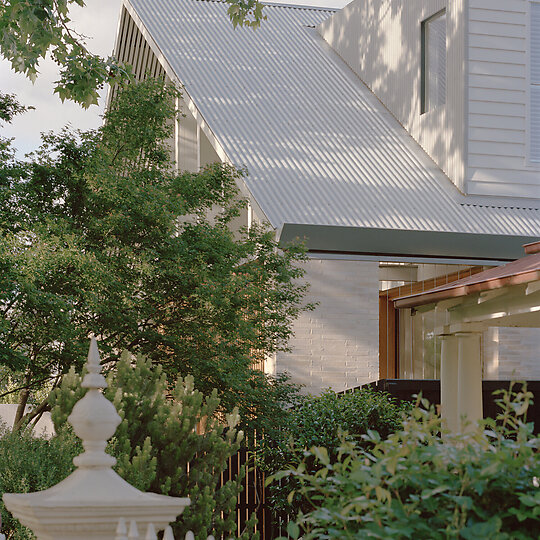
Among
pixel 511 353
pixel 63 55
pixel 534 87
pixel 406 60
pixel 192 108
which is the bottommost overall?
pixel 511 353

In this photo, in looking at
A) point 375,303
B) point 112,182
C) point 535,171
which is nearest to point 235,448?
point 112,182

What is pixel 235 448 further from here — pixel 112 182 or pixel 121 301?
pixel 112 182

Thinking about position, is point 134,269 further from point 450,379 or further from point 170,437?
point 450,379

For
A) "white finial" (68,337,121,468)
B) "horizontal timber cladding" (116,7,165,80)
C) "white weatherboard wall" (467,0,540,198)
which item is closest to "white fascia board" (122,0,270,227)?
"horizontal timber cladding" (116,7,165,80)

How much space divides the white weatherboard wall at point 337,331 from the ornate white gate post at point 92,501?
1093 centimetres

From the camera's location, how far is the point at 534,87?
1709 cm

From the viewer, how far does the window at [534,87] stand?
17047 mm

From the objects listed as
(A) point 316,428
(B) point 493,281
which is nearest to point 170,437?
(B) point 493,281

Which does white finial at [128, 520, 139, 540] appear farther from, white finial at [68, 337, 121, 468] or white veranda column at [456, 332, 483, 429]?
white veranda column at [456, 332, 483, 429]

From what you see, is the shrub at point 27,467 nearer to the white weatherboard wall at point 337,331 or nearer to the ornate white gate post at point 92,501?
the ornate white gate post at point 92,501

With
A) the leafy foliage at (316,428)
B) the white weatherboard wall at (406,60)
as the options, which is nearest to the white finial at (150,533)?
the leafy foliage at (316,428)

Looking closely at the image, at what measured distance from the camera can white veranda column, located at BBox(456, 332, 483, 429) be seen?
32.1 ft

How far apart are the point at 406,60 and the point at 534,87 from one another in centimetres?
304

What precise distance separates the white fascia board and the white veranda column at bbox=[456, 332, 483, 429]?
4.46m
